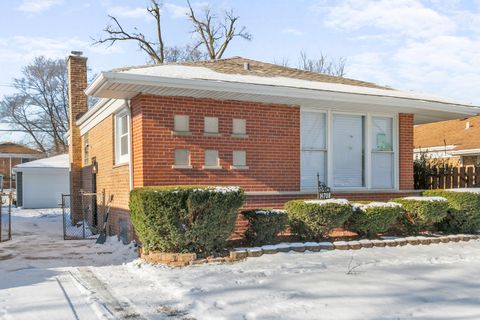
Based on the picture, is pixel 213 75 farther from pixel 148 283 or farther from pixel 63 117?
pixel 63 117

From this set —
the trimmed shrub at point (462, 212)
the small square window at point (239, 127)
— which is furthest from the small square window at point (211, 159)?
the trimmed shrub at point (462, 212)

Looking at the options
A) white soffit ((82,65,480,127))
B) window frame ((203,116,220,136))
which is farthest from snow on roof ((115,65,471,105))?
window frame ((203,116,220,136))

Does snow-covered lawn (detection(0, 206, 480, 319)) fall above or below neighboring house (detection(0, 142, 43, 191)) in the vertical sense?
below

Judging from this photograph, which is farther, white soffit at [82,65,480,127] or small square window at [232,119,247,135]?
small square window at [232,119,247,135]

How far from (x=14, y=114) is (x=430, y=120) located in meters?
42.8

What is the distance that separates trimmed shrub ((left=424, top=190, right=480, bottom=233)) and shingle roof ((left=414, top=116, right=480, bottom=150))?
12.4 meters

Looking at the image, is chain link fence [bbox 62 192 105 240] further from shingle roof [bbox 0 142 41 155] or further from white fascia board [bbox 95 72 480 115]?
shingle roof [bbox 0 142 41 155]

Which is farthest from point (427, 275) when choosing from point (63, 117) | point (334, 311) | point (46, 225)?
point (63, 117)

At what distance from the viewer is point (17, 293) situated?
20.4ft

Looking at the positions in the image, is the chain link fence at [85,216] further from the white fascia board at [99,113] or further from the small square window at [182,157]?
the small square window at [182,157]

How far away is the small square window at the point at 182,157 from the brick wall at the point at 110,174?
1.51 metres

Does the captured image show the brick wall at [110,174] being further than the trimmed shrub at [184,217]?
Yes

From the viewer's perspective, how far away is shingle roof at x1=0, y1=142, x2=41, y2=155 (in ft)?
169

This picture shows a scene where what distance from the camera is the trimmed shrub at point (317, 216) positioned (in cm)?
887
